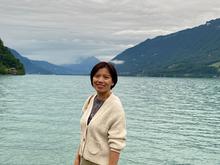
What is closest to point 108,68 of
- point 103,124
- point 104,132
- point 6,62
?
point 103,124

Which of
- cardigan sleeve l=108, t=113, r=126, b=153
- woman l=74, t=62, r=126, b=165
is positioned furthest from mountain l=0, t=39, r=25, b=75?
cardigan sleeve l=108, t=113, r=126, b=153

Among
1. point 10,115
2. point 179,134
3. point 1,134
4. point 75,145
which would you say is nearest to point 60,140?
point 75,145

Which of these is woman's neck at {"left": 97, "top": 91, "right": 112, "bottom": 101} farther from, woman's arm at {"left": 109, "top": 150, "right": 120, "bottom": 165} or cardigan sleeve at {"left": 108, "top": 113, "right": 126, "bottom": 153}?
woman's arm at {"left": 109, "top": 150, "right": 120, "bottom": 165}

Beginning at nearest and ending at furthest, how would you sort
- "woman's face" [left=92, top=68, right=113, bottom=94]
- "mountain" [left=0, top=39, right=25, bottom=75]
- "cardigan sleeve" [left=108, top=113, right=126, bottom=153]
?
"cardigan sleeve" [left=108, top=113, right=126, bottom=153], "woman's face" [left=92, top=68, right=113, bottom=94], "mountain" [left=0, top=39, right=25, bottom=75]

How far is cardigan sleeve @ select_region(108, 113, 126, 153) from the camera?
5.71m

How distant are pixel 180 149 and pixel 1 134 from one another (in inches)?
487

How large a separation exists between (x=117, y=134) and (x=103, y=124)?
0.25m

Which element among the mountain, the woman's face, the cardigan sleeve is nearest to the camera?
the cardigan sleeve

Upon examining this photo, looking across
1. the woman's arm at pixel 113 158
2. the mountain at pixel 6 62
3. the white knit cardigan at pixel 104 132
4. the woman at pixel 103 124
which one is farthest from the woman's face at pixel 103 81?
the mountain at pixel 6 62

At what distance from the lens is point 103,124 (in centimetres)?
580

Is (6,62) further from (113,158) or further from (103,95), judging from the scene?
(113,158)

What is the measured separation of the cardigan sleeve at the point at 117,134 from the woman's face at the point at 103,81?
0.47 m

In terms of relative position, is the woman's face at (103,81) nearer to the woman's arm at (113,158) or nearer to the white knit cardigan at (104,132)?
the white knit cardigan at (104,132)

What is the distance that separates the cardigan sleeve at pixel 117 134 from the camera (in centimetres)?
571
